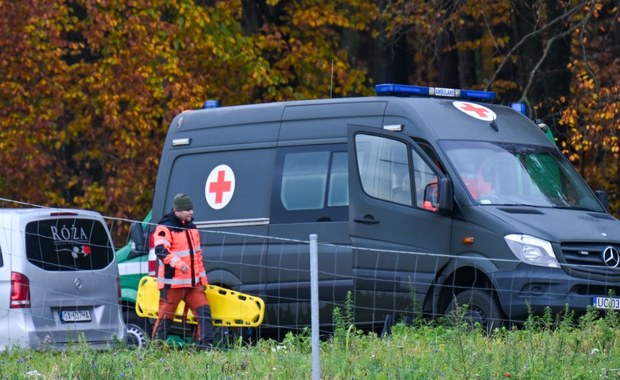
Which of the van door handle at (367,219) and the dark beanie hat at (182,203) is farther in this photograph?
the dark beanie hat at (182,203)

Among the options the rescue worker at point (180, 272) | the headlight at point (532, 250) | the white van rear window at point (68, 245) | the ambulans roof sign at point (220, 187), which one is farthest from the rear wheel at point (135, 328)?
the headlight at point (532, 250)

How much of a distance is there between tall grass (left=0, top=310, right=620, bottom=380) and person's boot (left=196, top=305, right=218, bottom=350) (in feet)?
5.66

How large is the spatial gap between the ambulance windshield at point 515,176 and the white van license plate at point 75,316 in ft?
13.1

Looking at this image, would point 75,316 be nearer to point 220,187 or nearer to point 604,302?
point 220,187

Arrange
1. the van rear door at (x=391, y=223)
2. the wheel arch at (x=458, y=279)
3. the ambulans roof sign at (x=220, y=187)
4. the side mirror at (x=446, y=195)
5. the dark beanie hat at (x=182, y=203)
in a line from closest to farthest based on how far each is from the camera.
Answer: the wheel arch at (x=458, y=279), the side mirror at (x=446, y=195), the van rear door at (x=391, y=223), the dark beanie hat at (x=182, y=203), the ambulans roof sign at (x=220, y=187)

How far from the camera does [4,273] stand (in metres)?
13.1

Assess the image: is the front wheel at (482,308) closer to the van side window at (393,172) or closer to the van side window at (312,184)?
the van side window at (393,172)

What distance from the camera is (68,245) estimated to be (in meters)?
14.0

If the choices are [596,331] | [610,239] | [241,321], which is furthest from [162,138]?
[596,331]

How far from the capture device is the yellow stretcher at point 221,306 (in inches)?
525

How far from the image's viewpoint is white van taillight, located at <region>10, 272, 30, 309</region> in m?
13.1

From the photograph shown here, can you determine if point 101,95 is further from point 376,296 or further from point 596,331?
point 596,331

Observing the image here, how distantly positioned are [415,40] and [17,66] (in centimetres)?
884

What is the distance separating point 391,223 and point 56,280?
11.0ft
